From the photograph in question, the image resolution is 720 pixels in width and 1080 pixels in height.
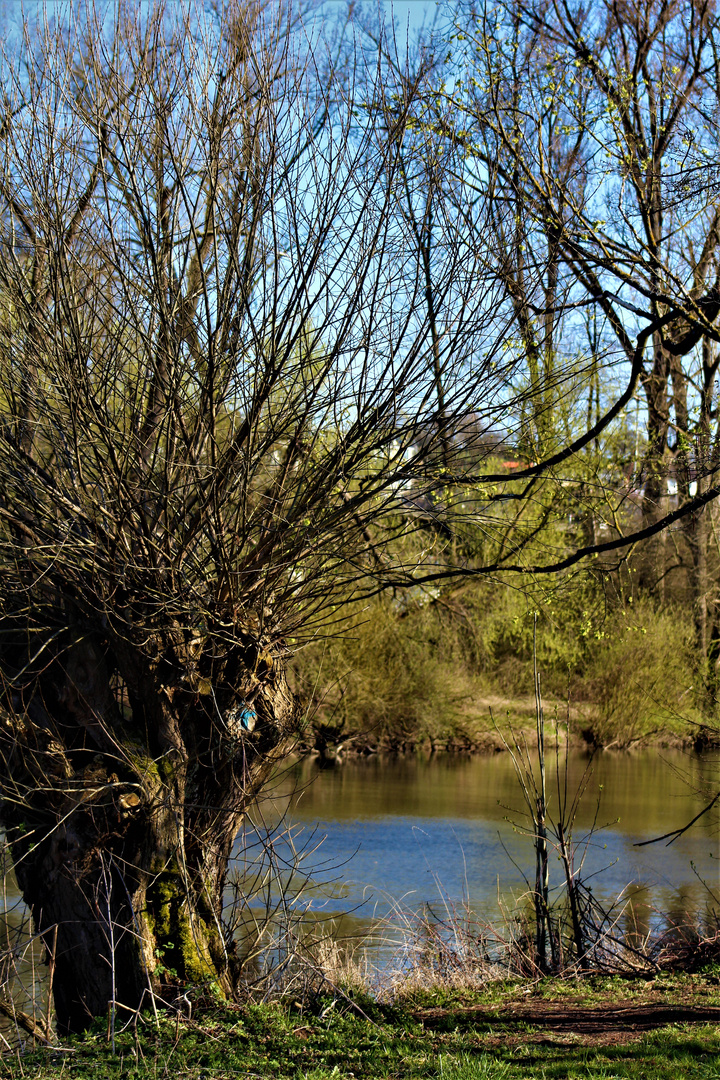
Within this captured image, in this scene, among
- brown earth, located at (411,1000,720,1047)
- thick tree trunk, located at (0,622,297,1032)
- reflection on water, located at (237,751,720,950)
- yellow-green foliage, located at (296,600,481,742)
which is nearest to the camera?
brown earth, located at (411,1000,720,1047)

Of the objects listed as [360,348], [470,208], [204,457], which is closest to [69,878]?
[204,457]

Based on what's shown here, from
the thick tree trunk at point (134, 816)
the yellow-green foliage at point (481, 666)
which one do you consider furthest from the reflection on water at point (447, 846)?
the yellow-green foliage at point (481, 666)

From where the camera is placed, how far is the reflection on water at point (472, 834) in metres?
11.4

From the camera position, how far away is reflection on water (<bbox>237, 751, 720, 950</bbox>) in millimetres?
11414

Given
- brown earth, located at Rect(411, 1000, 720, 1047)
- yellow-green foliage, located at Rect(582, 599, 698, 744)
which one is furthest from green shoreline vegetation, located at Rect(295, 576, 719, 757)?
brown earth, located at Rect(411, 1000, 720, 1047)

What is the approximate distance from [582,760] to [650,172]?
17.3 meters

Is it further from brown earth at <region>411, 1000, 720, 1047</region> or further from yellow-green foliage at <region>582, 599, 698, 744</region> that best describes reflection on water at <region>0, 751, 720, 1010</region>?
yellow-green foliage at <region>582, 599, 698, 744</region>

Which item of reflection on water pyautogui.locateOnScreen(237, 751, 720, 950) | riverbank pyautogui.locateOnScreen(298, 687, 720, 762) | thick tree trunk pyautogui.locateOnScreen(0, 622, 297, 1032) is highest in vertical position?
thick tree trunk pyautogui.locateOnScreen(0, 622, 297, 1032)

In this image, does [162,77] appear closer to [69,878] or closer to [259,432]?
[259,432]

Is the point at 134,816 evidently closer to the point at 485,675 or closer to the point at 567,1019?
the point at 567,1019

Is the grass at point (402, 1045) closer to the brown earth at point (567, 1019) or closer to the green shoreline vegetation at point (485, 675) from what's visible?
the brown earth at point (567, 1019)

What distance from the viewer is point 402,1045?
224 inches

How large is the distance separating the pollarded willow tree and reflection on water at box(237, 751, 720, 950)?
1.67 metres

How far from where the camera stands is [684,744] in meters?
24.4
